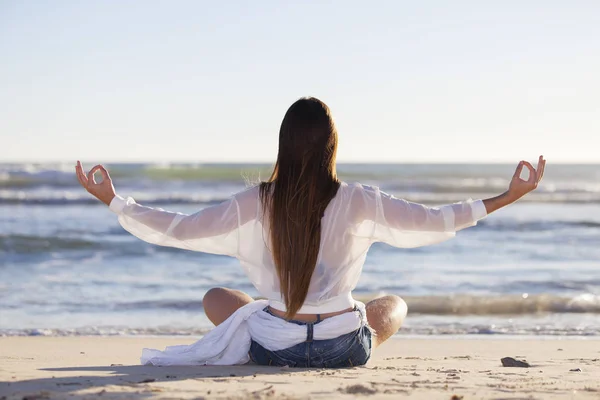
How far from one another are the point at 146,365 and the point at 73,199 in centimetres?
1789

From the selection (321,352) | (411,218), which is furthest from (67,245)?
(411,218)

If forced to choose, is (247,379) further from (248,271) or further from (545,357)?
(545,357)

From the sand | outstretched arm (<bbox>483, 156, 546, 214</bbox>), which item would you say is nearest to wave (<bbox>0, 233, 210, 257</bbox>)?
the sand

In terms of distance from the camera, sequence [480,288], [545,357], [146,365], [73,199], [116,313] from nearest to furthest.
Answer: [146,365]
[545,357]
[116,313]
[480,288]
[73,199]

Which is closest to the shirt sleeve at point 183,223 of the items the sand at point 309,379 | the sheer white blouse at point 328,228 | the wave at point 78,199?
the sheer white blouse at point 328,228

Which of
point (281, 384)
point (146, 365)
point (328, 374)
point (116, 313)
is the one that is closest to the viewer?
point (281, 384)

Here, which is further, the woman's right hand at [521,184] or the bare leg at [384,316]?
the bare leg at [384,316]

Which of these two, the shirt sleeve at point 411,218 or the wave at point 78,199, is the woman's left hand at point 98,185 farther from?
the wave at point 78,199

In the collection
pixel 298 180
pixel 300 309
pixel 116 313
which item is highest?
pixel 298 180

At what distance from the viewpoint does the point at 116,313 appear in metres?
6.56

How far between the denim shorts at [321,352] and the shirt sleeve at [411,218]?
499 millimetres

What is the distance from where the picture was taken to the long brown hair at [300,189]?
3.20 meters

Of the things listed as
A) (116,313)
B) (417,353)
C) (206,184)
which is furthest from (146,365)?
(206,184)

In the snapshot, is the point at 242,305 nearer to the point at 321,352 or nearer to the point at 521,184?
the point at 321,352
